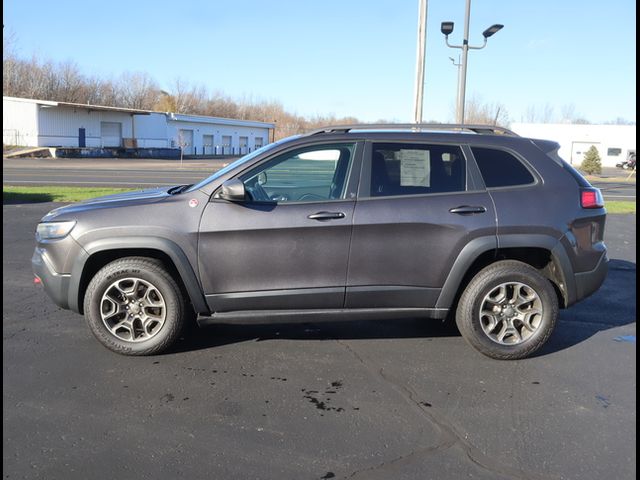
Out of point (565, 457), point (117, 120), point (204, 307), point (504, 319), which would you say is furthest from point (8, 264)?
point (117, 120)

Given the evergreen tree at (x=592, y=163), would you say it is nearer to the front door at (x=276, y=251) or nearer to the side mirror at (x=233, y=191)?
the front door at (x=276, y=251)

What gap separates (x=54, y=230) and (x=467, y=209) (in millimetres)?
3387

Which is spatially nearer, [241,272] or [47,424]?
[47,424]

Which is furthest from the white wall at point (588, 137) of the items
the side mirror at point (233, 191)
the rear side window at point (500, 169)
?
the side mirror at point (233, 191)

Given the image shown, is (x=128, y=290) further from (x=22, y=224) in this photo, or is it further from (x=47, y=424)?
(x=22, y=224)

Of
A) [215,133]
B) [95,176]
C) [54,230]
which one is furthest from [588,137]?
[54,230]

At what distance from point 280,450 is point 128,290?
205 cm

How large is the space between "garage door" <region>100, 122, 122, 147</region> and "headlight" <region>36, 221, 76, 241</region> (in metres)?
66.4

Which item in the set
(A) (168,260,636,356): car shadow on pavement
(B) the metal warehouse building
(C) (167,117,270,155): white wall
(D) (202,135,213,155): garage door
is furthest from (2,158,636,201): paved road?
(D) (202,135,213,155): garage door

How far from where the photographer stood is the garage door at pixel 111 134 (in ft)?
219

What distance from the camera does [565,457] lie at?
10.7ft

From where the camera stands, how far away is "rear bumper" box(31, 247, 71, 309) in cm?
458

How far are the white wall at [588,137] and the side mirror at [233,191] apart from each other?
76.8 metres

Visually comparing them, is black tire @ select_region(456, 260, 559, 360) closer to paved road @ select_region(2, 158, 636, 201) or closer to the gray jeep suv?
the gray jeep suv
